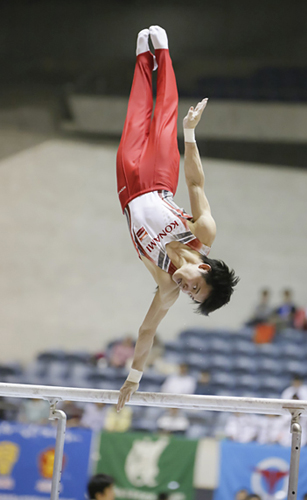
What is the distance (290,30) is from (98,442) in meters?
8.50

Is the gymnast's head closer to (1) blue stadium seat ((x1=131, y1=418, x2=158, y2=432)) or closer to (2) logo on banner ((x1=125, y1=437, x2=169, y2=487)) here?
(2) logo on banner ((x1=125, y1=437, x2=169, y2=487))

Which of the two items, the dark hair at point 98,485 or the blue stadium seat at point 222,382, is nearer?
the dark hair at point 98,485

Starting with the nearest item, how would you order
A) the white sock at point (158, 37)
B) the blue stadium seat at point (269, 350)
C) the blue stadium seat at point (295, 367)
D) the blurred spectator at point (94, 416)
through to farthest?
the white sock at point (158, 37), the blurred spectator at point (94, 416), the blue stadium seat at point (295, 367), the blue stadium seat at point (269, 350)

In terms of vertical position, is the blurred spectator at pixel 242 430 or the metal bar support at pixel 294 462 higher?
the metal bar support at pixel 294 462

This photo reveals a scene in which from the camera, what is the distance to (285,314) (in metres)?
9.32

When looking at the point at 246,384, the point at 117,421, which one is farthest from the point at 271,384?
the point at 117,421

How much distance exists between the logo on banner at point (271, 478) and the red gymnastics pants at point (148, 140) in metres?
3.13

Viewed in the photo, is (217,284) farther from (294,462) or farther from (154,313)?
(294,462)

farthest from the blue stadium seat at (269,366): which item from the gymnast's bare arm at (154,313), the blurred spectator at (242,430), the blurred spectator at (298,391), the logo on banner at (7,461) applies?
the gymnast's bare arm at (154,313)

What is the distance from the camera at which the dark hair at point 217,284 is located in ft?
9.87

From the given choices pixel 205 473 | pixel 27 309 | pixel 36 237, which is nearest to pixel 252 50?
pixel 36 237

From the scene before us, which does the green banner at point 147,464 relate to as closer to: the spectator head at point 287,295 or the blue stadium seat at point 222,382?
the blue stadium seat at point 222,382

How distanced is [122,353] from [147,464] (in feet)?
11.5

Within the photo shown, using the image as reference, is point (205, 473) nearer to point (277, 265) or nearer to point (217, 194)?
point (277, 265)
